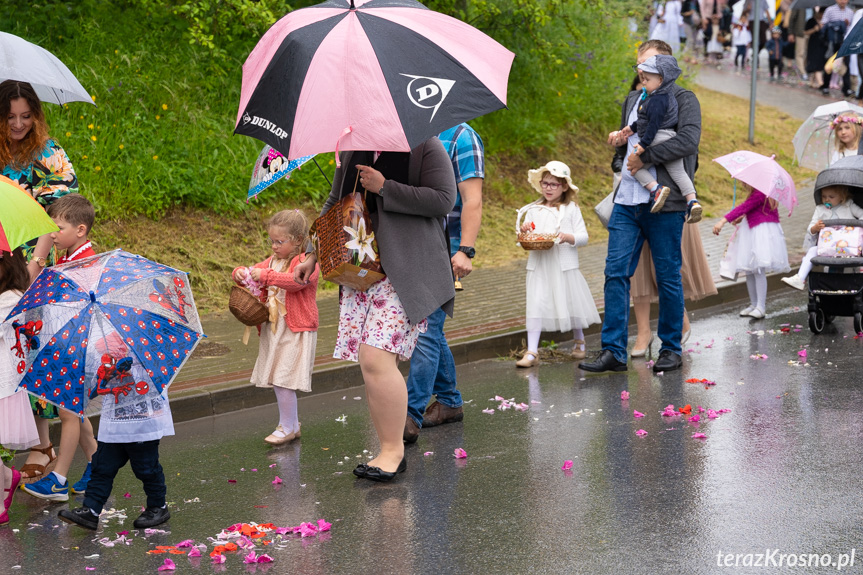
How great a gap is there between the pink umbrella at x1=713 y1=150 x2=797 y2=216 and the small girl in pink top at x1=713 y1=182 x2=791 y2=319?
341mm

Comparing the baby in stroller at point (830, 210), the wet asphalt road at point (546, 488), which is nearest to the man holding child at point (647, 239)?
the wet asphalt road at point (546, 488)

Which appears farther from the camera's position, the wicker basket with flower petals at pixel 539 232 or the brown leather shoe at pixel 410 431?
the wicker basket with flower petals at pixel 539 232

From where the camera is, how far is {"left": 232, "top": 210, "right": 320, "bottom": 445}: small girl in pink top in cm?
643

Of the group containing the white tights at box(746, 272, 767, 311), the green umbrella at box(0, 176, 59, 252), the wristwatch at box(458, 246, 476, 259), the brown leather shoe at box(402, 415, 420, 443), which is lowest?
the white tights at box(746, 272, 767, 311)

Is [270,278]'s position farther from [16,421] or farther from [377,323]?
[16,421]

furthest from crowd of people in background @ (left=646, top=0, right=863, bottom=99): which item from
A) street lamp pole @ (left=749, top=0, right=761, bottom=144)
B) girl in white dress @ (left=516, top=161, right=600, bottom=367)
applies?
girl in white dress @ (left=516, top=161, right=600, bottom=367)

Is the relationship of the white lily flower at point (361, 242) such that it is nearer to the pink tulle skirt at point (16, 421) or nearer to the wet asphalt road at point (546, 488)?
the wet asphalt road at point (546, 488)

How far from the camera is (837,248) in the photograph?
9023 millimetres

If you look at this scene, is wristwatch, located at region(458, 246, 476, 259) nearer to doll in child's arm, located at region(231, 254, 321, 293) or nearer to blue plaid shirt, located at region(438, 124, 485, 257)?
blue plaid shirt, located at region(438, 124, 485, 257)

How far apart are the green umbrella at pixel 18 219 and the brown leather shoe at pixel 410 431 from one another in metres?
2.31

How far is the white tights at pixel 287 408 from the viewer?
6.52 meters

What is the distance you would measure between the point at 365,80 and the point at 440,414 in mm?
2667

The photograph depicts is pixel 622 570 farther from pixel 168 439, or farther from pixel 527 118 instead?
pixel 527 118

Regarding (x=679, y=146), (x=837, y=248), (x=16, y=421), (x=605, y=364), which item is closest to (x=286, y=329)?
(x=16, y=421)
